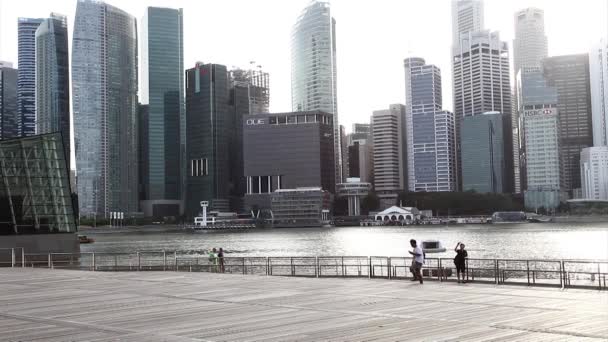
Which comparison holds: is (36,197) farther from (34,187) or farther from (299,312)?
(299,312)

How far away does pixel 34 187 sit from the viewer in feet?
229

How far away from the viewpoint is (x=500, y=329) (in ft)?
53.0

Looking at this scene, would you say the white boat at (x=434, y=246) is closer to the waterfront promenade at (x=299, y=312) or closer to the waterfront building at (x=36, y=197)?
the waterfront building at (x=36, y=197)

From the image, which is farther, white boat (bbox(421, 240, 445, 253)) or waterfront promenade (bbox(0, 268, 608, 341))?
white boat (bbox(421, 240, 445, 253))

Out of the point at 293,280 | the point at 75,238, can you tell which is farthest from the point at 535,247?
the point at 293,280

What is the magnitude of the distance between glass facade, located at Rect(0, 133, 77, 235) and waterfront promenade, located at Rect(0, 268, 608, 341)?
39.6 metres

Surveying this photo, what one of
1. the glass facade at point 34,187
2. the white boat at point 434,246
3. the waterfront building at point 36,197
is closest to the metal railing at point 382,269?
the waterfront building at point 36,197

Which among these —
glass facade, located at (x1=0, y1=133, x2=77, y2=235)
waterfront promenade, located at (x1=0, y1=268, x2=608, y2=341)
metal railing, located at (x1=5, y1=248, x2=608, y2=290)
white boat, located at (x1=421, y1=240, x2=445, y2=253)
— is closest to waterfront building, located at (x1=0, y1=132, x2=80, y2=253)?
glass facade, located at (x1=0, y1=133, x2=77, y2=235)

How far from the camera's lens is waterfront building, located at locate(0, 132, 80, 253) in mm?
66375

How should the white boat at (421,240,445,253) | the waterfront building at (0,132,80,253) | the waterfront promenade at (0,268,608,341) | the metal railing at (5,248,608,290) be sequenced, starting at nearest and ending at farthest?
the waterfront promenade at (0,268,608,341)
the metal railing at (5,248,608,290)
the waterfront building at (0,132,80,253)
the white boat at (421,240,445,253)

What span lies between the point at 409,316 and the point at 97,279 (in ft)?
63.5

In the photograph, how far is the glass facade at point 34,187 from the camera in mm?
66812

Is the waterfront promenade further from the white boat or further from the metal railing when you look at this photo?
the white boat

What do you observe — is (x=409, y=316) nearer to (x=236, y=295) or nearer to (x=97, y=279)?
(x=236, y=295)
